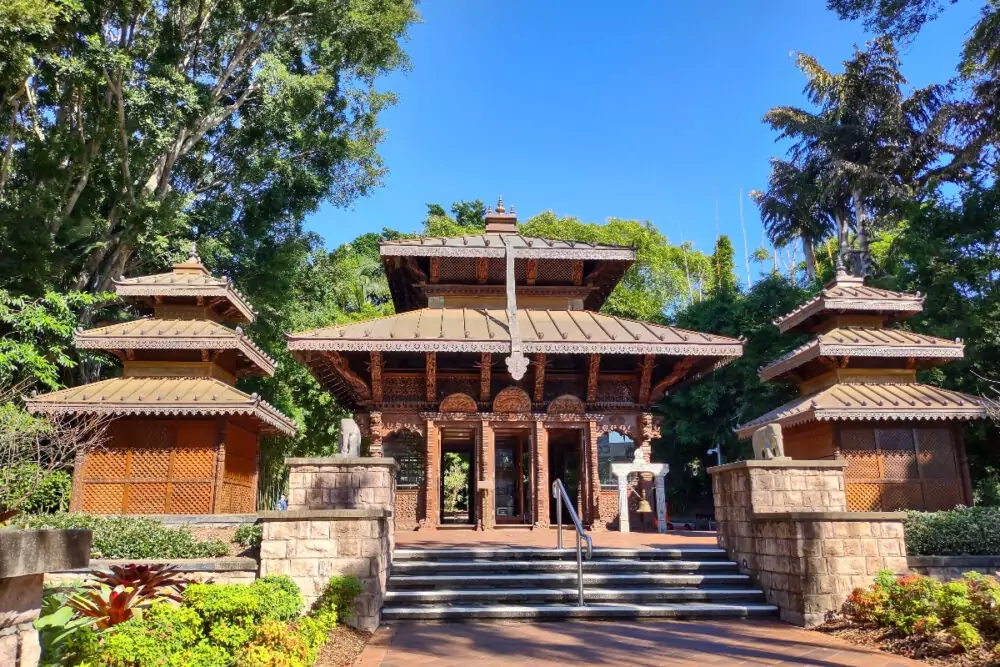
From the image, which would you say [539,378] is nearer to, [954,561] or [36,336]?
[954,561]

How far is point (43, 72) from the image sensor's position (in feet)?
48.1

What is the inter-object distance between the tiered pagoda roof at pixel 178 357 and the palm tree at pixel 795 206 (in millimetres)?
26708

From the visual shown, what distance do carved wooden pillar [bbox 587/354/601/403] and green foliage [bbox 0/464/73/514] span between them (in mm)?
10607

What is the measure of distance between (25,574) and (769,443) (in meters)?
8.38

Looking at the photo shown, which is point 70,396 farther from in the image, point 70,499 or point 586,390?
point 586,390

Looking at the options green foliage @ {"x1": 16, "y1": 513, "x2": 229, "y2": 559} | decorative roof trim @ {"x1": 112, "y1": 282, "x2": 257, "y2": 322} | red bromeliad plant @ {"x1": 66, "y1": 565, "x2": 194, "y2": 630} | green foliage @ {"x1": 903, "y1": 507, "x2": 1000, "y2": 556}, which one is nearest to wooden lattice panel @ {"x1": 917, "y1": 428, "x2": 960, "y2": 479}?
green foliage @ {"x1": 903, "y1": 507, "x2": 1000, "y2": 556}

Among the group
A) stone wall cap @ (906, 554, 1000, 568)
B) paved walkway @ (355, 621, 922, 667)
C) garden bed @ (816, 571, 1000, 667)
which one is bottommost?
paved walkway @ (355, 621, 922, 667)

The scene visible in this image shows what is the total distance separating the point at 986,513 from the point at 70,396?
15.5 meters

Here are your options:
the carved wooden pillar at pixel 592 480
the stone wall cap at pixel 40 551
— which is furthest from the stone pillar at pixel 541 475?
the stone wall cap at pixel 40 551

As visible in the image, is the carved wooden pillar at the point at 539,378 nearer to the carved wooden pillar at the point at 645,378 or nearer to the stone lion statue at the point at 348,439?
the carved wooden pillar at the point at 645,378

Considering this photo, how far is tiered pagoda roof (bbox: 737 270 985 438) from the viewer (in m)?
12.6

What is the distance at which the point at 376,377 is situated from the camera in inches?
560

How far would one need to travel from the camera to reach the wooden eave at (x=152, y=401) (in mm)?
11750

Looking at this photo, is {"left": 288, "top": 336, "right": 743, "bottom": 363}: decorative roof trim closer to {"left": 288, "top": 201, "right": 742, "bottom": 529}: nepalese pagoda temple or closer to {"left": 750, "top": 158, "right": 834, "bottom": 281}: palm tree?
{"left": 288, "top": 201, "right": 742, "bottom": 529}: nepalese pagoda temple
